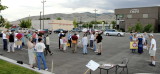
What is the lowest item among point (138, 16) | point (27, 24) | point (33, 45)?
point (33, 45)

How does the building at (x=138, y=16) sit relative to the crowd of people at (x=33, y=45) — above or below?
above

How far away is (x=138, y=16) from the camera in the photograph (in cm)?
8594

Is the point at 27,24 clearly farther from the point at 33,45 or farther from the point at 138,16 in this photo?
the point at 33,45

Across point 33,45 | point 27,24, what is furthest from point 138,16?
point 33,45

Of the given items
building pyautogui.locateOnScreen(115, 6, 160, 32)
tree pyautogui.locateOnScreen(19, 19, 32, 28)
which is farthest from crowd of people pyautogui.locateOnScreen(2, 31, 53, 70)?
building pyautogui.locateOnScreen(115, 6, 160, 32)

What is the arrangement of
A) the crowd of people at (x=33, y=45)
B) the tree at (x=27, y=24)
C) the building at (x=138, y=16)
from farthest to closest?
1. the tree at (x=27, y=24)
2. the building at (x=138, y=16)
3. the crowd of people at (x=33, y=45)

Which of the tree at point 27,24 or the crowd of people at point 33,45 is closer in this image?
the crowd of people at point 33,45

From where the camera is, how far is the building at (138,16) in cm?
8028

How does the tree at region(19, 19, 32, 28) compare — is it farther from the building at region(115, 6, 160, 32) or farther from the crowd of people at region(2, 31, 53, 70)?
the crowd of people at region(2, 31, 53, 70)

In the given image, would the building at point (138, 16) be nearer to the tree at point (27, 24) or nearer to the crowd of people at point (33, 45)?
the tree at point (27, 24)

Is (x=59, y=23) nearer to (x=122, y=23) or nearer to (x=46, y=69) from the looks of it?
(x=122, y=23)

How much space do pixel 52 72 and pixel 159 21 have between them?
273 feet

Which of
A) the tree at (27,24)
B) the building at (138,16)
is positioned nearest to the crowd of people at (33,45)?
the tree at (27,24)

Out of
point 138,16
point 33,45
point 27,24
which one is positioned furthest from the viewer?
point 138,16
